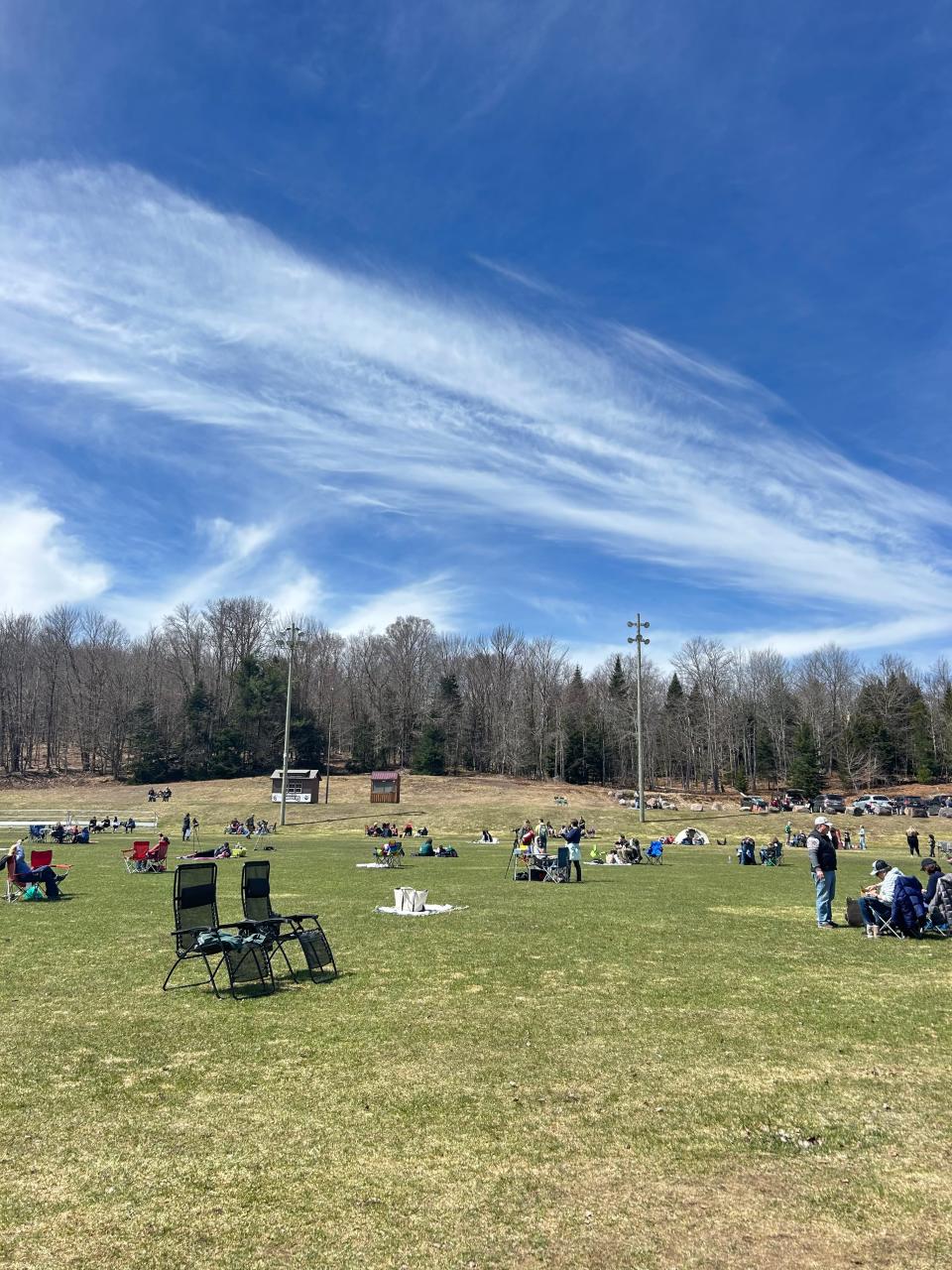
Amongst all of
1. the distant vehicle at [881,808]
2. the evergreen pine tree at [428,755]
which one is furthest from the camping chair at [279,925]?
the evergreen pine tree at [428,755]

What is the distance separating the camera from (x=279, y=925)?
10.9 meters

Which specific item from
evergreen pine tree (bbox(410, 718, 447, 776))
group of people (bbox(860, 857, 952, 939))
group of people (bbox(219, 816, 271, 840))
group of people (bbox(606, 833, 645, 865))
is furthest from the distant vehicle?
group of people (bbox(860, 857, 952, 939))

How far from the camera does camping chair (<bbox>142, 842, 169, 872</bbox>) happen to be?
25312 millimetres

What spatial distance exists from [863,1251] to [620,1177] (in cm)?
137

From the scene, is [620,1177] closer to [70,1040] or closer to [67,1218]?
[67,1218]

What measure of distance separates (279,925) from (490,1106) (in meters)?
5.55

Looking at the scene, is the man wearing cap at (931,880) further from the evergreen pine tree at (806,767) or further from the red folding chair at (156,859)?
the evergreen pine tree at (806,767)

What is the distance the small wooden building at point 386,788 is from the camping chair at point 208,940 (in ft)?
166

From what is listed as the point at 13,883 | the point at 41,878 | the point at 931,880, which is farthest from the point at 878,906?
the point at 13,883

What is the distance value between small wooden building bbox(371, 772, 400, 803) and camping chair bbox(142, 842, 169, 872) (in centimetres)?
3493

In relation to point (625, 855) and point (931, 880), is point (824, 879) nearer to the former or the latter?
point (931, 880)

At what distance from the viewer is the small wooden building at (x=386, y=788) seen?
61.1 meters

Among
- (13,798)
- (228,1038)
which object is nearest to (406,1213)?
(228,1038)

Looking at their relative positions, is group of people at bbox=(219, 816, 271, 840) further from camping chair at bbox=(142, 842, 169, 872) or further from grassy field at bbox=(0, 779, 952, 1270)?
grassy field at bbox=(0, 779, 952, 1270)
